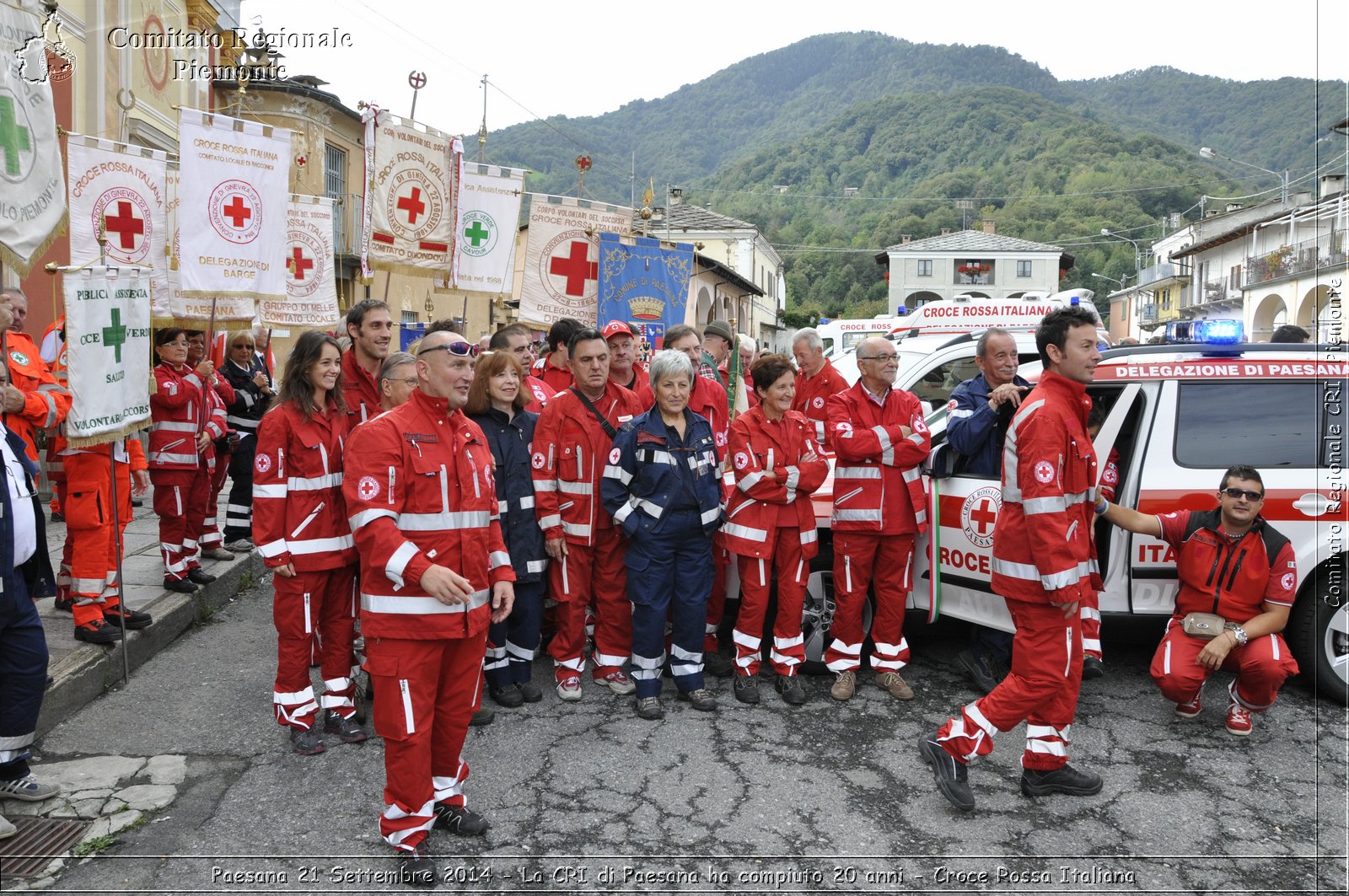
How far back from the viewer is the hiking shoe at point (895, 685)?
5.26m

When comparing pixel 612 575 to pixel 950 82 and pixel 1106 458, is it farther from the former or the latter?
pixel 950 82

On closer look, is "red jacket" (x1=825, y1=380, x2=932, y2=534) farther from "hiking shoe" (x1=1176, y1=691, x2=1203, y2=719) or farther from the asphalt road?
"hiking shoe" (x1=1176, y1=691, x2=1203, y2=719)

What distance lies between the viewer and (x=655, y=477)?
16.7 feet

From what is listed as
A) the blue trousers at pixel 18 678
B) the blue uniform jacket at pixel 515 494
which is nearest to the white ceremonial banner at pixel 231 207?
the blue uniform jacket at pixel 515 494

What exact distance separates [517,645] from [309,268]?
5.17m

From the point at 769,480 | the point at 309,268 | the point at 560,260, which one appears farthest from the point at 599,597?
→ the point at 309,268

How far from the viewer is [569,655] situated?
5391 mm

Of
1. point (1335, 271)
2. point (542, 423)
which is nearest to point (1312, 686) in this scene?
point (542, 423)

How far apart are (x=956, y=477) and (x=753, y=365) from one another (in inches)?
53.2

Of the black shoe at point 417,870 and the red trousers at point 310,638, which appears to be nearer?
the black shoe at point 417,870

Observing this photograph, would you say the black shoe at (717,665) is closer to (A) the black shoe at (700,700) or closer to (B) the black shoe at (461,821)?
(A) the black shoe at (700,700)

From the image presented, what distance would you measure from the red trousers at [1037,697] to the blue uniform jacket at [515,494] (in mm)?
2404

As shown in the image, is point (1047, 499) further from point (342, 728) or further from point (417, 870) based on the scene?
point (342, 728)

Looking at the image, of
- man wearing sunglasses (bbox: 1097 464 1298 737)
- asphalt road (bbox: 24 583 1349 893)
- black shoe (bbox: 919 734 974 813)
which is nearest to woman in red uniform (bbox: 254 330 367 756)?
asphalt road (bbox: 24 583 1349 893)
